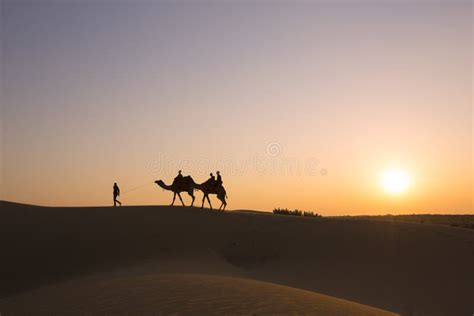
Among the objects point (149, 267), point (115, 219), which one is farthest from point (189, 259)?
point (115, 219)

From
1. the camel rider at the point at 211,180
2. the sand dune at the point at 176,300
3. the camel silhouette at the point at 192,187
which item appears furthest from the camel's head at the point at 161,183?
the sand dune at the point at 176,300

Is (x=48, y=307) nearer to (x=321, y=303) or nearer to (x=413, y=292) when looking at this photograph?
(x=321, y=303)

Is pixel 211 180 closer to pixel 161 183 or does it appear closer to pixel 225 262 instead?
pixel 161 183

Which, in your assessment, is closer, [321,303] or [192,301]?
[192,301]

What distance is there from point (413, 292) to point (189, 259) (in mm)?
7976

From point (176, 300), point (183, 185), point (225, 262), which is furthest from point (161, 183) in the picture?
point (176, 300)

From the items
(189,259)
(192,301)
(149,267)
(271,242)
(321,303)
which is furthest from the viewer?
(271,242)

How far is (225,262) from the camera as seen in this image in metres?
18.6

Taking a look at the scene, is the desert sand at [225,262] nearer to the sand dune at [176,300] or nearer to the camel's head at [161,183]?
the sand dune at [176,300]

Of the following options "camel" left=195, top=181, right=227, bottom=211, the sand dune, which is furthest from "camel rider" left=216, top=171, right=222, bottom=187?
the sand dune

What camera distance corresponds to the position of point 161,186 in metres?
25.6

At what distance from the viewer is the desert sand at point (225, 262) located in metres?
10.8

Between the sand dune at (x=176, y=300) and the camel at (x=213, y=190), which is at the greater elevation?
the camel at (x=213, y=190)

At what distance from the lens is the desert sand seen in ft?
35.5
